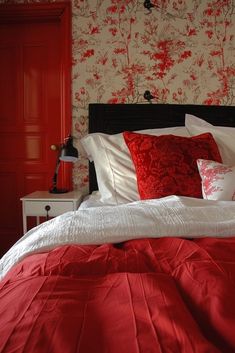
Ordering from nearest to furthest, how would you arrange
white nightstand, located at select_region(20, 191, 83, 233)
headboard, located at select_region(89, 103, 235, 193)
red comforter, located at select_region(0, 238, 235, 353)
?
1. red comforter, located at select_region(0, 238, 235, 353)
2. white nightstand, located at select_region(20, 191, 83, 233)
3. headboard, located at select_region(89, 103, 235, 193)

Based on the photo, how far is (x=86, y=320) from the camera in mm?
476

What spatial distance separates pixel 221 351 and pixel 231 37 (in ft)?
7.59

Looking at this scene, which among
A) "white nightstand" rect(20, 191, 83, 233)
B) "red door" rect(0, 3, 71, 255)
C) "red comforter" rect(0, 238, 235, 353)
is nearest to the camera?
"red comforter" rect(0, 238, 235, 353)

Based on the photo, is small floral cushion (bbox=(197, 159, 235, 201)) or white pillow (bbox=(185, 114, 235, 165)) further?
white pillow (bbox=(185, 114, 235, 165))

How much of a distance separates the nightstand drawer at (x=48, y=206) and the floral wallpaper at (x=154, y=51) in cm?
82

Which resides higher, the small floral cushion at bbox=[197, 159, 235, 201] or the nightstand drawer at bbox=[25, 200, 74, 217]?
the small floral cushion at bbox=[197, 159, 235, 201]

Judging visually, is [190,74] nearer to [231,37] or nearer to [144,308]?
[231,37]

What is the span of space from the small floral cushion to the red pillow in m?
0.07

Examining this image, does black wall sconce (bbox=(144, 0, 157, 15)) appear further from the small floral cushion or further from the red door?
the small floral cushion

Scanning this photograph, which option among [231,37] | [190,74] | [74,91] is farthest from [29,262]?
[231,37]

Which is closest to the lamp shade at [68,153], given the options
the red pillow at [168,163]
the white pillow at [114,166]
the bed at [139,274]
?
the white pillow at [114,166]

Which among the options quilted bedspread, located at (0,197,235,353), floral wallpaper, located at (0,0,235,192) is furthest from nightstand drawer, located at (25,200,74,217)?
quilted bedspread, located at (0,197,235,353)

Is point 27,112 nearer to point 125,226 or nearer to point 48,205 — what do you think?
point 48,205

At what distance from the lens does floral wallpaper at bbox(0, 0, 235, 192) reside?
2.20m
